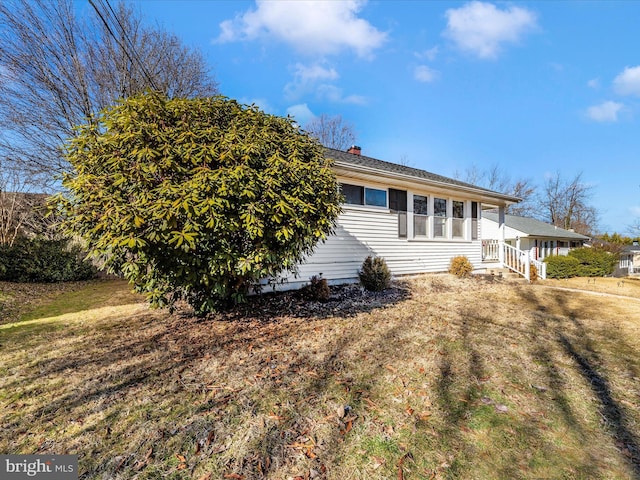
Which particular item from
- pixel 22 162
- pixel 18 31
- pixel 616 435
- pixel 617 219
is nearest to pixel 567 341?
pixel 616 435

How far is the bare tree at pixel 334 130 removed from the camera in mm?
26750

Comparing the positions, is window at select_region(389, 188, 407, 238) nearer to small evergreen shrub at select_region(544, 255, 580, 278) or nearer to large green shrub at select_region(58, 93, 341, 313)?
large green shrub at select_region(58, 93, 341, 313)

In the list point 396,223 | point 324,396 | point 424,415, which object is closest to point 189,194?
point 324,396

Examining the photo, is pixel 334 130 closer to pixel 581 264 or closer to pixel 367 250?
pixel 581 264

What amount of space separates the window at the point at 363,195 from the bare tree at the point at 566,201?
1584 inches

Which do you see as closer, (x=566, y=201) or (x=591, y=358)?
(x=591, y=358)

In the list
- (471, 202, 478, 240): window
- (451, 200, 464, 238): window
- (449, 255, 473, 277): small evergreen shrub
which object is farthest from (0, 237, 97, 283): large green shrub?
(471, 202, 478, 240): window

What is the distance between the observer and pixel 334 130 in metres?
27.0

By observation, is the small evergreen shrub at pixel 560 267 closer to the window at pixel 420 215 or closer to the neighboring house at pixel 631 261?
the window at pixel 420 215

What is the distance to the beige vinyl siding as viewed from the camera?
8156 millimetres

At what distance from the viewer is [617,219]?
42750 millimetres

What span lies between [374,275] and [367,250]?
1125mm

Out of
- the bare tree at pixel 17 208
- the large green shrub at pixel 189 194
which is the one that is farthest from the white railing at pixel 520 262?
the bare tree at pixel 17 208

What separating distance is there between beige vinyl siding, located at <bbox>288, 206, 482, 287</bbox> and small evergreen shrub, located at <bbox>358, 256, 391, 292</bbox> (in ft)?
1.68
